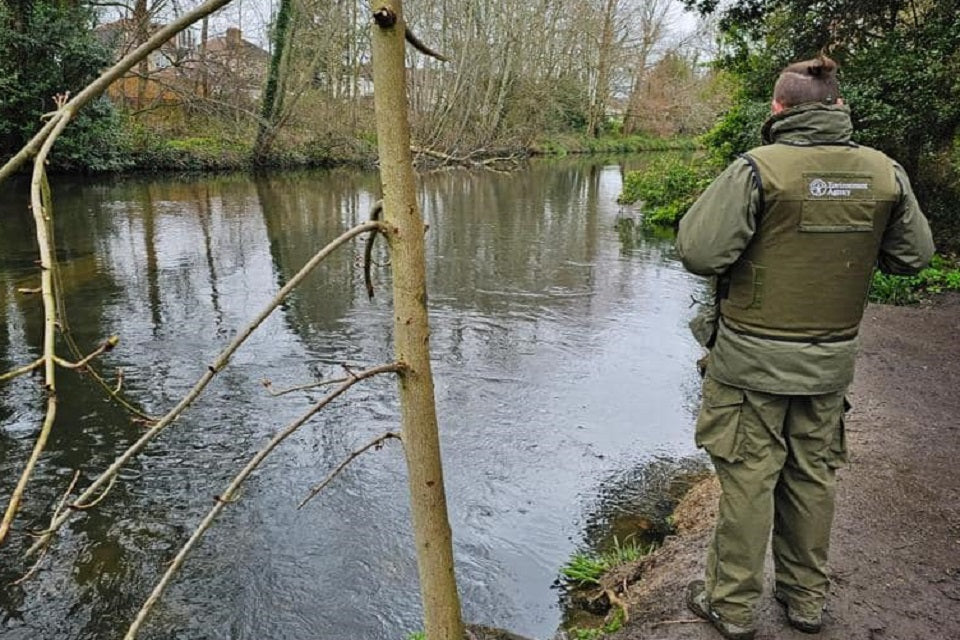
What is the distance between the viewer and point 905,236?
2.48 metres

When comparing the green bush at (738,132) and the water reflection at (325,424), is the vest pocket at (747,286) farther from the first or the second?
the green bush at (738,132)

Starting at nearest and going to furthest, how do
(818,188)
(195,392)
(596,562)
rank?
1. (195,392)
2. (818,188)
3. (596,562)

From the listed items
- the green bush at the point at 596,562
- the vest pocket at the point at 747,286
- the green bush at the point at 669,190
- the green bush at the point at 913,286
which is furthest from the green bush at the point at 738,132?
the vest pocket at the point at 747,286

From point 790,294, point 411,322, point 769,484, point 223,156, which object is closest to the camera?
point 411,322

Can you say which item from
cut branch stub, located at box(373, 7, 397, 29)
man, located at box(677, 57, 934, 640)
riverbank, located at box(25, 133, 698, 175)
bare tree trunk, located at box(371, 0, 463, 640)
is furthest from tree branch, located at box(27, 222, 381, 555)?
riverbank, located at box(25, 133, 698, 175)

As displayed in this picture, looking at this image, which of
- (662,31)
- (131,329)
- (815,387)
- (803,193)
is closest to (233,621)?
(815,387)

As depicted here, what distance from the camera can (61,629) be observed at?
3633mm

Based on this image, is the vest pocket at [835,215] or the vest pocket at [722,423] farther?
the vest pocket at [722,423]

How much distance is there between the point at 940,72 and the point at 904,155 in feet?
4.76

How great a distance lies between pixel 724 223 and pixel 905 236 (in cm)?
71

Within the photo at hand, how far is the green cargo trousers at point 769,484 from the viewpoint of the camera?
8.15 feet

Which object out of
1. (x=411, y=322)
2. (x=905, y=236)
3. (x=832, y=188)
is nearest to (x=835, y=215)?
(x=832, y=188)

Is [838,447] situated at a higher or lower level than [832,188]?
lower

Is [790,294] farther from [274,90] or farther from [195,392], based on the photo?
[274,90]
